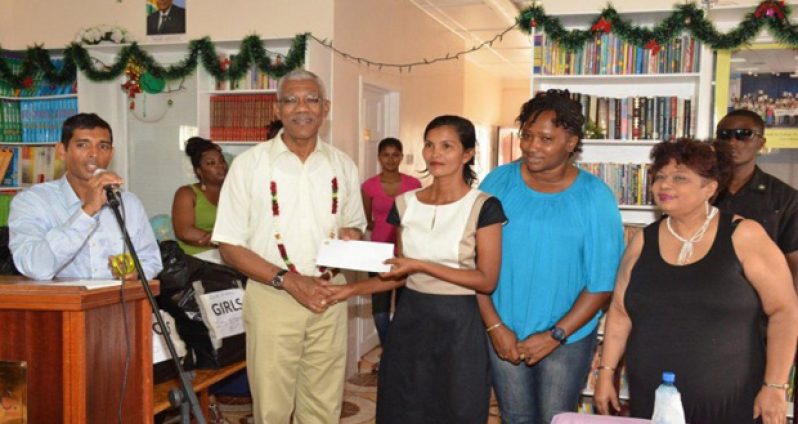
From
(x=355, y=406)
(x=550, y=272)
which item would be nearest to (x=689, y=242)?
(x=550, y=272)

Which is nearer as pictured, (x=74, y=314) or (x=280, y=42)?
(x=74, y=314)

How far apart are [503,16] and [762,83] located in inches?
153

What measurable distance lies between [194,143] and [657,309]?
333cm

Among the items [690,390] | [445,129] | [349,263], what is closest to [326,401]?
[349,263]

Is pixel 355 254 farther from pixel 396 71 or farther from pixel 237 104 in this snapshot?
pixel 396 71

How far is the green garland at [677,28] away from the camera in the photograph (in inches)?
156

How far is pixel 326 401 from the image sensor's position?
2680 mm

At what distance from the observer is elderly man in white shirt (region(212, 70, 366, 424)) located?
2.55 metres

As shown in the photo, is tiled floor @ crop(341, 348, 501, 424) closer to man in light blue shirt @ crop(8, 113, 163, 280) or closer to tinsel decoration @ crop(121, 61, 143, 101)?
man in light blue shirt @ crop(8, 113, 163, 280)

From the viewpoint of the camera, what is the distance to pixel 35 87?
5.91 metres

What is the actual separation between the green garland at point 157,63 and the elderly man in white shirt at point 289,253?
2.38 meters

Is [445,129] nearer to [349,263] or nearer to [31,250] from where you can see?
[349,263]

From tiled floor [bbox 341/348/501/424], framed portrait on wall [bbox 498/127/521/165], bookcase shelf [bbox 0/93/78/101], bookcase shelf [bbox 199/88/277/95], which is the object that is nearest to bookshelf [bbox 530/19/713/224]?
tiled floor [bbox 341/348/501/424]

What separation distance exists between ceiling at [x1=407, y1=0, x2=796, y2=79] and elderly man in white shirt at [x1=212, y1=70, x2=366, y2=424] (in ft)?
7.74
